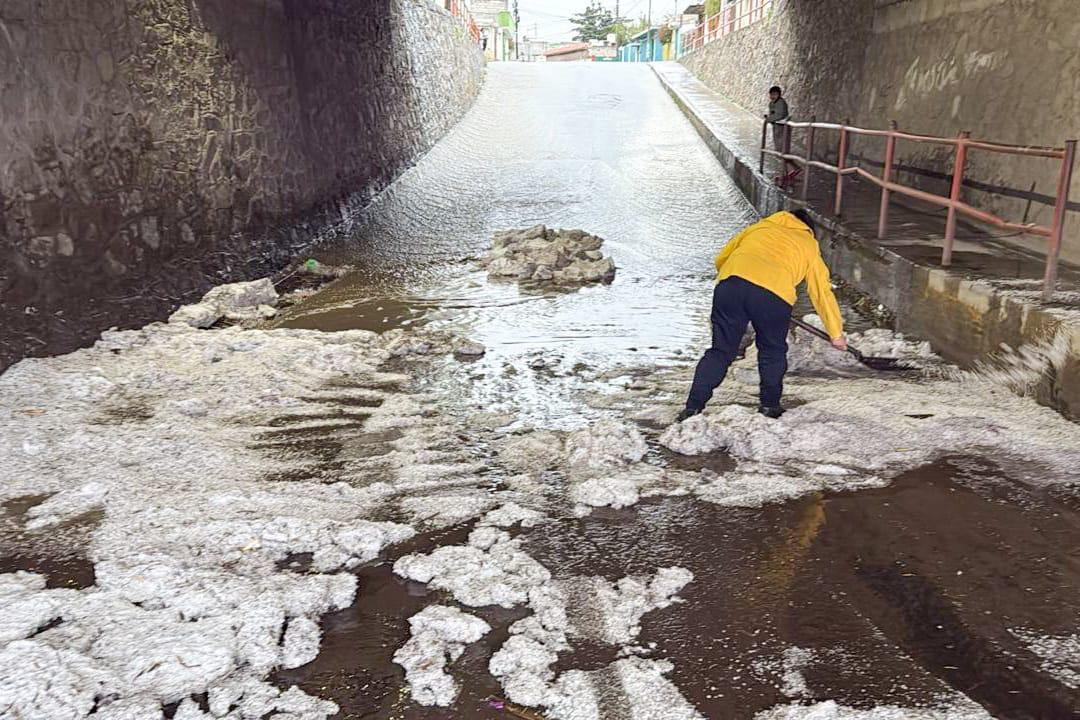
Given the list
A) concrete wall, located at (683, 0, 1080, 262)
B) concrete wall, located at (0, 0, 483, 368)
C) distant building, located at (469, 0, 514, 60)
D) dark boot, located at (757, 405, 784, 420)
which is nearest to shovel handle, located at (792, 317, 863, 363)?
dark boot, located at (757, 405, 784, 420)

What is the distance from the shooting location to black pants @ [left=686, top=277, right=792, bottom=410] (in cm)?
401

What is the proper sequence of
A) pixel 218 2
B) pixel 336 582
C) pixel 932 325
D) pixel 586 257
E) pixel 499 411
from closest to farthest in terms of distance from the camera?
pixel 336 582 → pixel 499 411 → pixel 932 325 → pixel 218 2 → pixel 586 257

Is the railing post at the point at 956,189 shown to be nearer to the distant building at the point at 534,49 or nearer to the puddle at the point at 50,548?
the puddle at the point at 50,548

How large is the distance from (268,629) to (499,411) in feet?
6.87

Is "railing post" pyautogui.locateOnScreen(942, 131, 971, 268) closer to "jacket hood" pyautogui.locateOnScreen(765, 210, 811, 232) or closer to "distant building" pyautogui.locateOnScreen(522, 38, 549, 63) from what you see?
"jacket hood" pyautogui.locateOnScreen(765, 210, 811, 232)

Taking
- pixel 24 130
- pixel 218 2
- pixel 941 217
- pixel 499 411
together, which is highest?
pixel 218 2

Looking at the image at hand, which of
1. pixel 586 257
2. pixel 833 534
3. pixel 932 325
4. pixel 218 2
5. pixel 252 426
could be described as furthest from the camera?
pixel 586 257

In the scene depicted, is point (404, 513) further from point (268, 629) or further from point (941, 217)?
point (941, 217)

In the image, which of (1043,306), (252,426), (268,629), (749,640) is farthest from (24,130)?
(1043,306)

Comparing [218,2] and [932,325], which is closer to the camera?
[932,325]

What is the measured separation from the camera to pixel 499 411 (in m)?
4.39

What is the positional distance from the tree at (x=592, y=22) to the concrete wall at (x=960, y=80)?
70881 mm

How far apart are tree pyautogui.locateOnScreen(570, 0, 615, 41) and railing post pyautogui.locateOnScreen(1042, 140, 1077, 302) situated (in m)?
80.5

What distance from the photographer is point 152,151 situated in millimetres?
5859
